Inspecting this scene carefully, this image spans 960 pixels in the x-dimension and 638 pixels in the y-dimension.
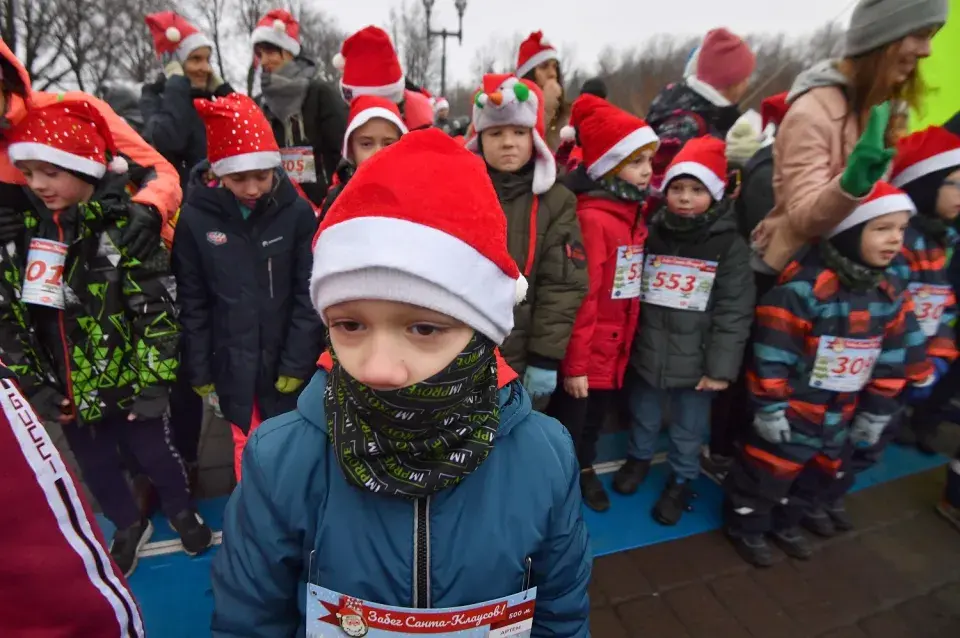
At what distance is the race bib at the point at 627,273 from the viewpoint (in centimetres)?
250

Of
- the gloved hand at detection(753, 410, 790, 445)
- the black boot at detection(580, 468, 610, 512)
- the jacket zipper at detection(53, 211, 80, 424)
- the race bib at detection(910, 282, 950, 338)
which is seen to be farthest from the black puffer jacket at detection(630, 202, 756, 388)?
the jacket zipper at detection(53, 211, 80, 424)

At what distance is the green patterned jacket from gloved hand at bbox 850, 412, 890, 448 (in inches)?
115

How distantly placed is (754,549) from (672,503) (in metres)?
0.41

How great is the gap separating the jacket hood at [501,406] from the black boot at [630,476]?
195 centimetres

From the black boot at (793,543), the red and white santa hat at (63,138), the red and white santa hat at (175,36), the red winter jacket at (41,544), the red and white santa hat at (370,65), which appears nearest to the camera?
the red winter jacket at (41,544)

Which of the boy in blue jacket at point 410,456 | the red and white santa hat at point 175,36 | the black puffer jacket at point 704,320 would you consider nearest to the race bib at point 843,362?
the black puffer jacket at point 704,320

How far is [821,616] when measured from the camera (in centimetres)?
229

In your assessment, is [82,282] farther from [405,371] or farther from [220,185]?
[405,371]

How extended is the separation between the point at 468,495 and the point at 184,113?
348 centimetres

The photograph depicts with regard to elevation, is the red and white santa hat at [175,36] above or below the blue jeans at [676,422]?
above

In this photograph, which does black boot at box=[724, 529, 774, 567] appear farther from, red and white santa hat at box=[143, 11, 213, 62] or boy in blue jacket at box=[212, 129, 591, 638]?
red and white santa hat at box=[143, 11, 213, 62]

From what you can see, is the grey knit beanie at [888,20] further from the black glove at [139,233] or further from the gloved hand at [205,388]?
the gloved hand at [205,388]

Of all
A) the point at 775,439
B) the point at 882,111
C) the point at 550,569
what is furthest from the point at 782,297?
the point at 550,569

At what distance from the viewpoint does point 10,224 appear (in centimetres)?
183
